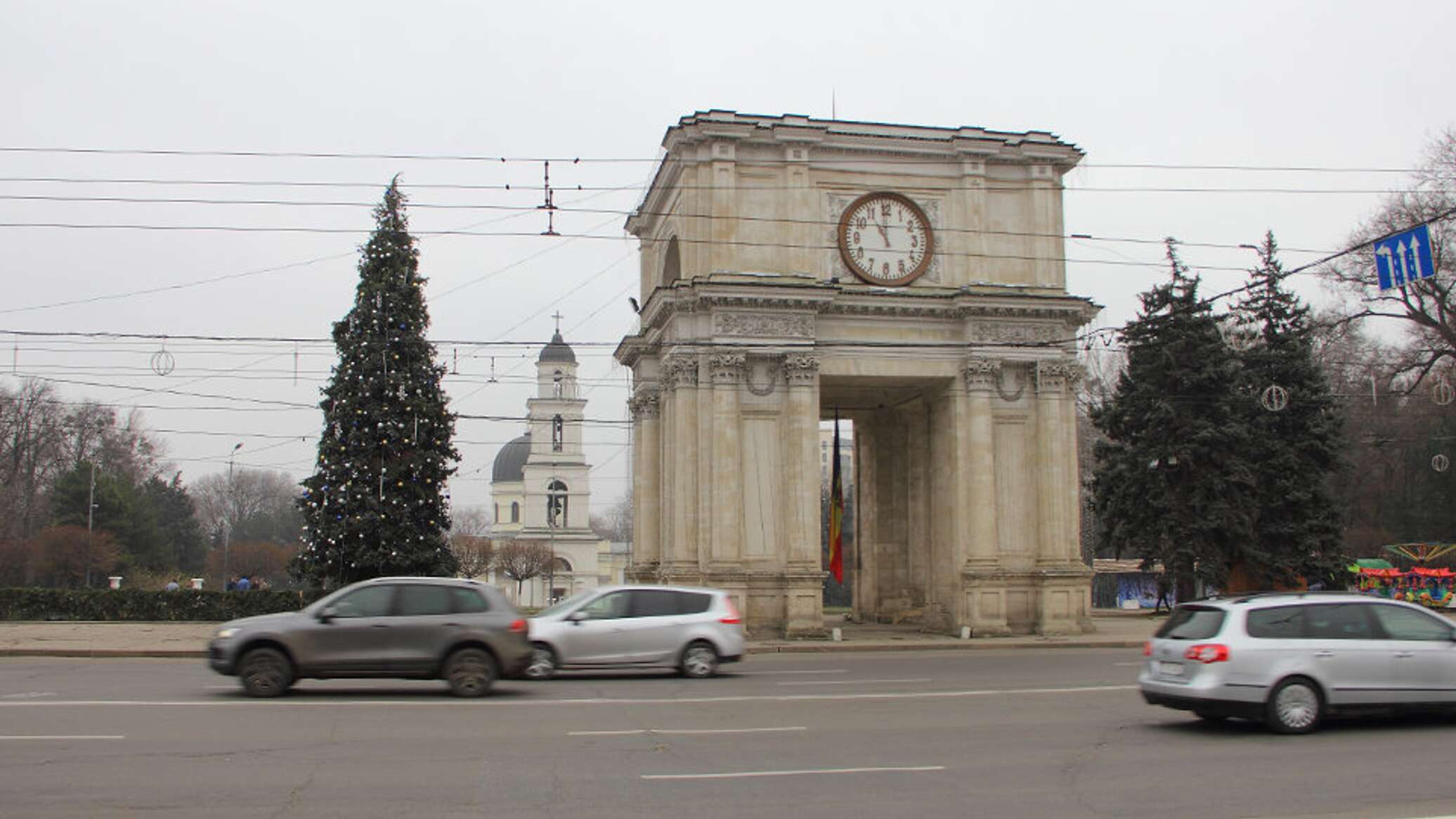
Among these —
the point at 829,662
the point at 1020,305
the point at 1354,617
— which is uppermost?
the point at 1020,305

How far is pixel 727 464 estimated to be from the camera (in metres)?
32.8

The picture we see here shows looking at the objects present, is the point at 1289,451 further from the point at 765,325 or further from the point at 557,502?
the point at 557,502

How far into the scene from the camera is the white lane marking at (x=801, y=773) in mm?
10508

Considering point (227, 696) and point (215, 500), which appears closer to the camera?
point (227, 696)

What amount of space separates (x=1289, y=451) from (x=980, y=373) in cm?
1733

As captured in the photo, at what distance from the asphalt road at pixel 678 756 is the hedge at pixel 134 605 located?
19486 millimetres

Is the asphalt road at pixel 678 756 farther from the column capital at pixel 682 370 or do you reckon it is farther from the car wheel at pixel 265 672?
the column capital at pixel 682 370

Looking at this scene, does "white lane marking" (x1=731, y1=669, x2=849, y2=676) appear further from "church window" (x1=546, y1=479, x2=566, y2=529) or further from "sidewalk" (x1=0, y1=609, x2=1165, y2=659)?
"church window" (x1=546, y1=479, x2=566, y2=529)

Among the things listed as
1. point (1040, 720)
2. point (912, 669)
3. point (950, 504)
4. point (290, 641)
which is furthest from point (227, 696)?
point (950, 504)

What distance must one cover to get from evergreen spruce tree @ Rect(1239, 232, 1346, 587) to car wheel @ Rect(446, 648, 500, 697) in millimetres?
33952

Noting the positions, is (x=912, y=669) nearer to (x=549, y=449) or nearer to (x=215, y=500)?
(x=549, y=449)

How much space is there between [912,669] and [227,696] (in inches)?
464

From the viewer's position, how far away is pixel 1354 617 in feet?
44.0

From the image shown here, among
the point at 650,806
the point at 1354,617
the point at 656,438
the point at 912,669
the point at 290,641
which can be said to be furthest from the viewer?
the point at 656,438
